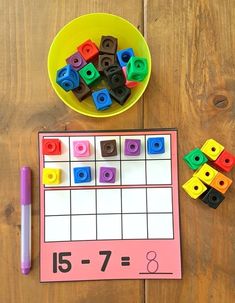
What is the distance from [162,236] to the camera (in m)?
0.80

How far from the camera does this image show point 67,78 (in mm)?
761

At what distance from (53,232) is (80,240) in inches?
2.0

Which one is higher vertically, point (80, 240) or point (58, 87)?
point (58, 87)

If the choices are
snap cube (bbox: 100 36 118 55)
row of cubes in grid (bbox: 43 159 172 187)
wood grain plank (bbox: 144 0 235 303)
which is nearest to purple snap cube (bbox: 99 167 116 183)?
row of cubes in grid (bbox: 43 159 172 187)

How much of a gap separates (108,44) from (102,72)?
5 cm

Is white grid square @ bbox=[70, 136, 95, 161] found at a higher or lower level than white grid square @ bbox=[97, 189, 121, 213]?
higher

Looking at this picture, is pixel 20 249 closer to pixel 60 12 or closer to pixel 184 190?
pixel 184 190

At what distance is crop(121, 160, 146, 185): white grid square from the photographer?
81 centimetres

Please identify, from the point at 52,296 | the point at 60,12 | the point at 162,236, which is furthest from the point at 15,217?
the point at 60,12

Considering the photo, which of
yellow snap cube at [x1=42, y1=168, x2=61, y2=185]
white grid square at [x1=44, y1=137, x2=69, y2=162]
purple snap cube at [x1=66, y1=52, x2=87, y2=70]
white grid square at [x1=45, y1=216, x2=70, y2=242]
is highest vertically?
purple snap cube at [x1=66, y1=52, x2=87, y2=70]

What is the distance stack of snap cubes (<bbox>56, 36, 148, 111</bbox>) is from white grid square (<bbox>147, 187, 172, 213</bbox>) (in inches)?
Answer: 6.9

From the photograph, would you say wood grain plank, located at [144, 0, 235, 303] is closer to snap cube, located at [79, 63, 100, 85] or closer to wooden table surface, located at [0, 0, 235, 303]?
wooden table surface, located at [0, 0, 235, 303]

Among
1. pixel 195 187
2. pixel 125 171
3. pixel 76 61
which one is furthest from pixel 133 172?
pixel 76 61

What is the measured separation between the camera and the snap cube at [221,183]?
2.60ft
